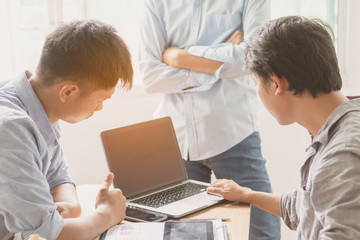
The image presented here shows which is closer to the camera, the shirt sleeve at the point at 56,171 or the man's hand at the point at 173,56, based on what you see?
the shirt sleeve at the point at 56,171

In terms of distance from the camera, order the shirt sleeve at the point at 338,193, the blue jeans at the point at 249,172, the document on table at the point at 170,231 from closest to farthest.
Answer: the shirt sleeve at the point at 338,193, the document on table at the point at 170,231, the blue jeans at the point at 249,172

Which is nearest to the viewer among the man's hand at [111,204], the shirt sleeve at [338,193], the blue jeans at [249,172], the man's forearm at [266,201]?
the shirt sleeve at [338,193]

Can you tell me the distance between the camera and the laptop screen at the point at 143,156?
1514 mm

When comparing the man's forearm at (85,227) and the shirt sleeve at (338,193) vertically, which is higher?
the shirt sleeve at (338,193)

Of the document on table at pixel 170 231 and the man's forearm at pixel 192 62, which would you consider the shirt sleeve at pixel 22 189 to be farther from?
the man's forearm at pixel 192 62

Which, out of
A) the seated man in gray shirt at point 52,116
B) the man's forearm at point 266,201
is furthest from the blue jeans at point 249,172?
the seated man in gray shirt at point 52,116

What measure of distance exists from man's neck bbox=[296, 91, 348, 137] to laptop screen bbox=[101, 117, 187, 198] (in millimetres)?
564

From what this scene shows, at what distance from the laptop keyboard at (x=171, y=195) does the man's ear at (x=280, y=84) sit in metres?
0.50

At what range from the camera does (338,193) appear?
3.26ft

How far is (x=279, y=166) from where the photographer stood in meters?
2.92

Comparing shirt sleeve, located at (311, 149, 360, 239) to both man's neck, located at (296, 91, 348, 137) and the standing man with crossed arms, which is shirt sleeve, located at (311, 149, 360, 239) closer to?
man's neck, located at (296, 91, 348, 137)

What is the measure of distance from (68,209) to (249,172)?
77cm

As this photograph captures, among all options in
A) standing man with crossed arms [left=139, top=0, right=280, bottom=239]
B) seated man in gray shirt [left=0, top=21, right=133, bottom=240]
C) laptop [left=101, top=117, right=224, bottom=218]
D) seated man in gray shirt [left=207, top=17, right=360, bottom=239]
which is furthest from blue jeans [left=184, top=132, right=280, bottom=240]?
seated man in gray shirt [left=0, top=21, right=133, bottom=240]

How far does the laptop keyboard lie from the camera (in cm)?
148
